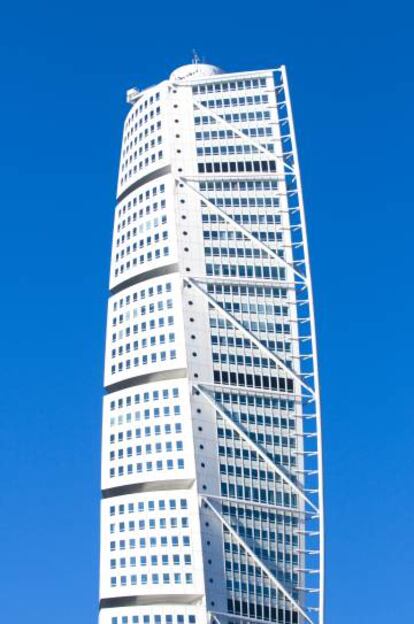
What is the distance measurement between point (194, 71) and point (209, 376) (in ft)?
150

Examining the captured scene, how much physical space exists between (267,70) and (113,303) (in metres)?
37.3

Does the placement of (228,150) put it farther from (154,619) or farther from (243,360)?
(154,619)

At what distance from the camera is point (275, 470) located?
526ft

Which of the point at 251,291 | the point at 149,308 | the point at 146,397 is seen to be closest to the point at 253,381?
the point at 251,291

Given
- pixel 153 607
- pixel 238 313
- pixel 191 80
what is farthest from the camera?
pixel 191 80

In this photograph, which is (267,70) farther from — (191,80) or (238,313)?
(238,313)

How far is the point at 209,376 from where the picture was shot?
527 ft

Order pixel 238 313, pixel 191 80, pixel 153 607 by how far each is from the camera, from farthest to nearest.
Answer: pixel 191 80 < pixel 238 313 < pixel 153 607

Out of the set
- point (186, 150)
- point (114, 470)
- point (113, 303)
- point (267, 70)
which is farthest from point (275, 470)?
point (267, 70)

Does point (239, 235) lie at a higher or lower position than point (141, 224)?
lower

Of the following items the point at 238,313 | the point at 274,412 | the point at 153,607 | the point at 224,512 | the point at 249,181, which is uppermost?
the point at 249,181

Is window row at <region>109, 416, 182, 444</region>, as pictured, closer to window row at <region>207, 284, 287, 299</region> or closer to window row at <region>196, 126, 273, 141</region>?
window row at <region>207, 284, 287, 299</region>

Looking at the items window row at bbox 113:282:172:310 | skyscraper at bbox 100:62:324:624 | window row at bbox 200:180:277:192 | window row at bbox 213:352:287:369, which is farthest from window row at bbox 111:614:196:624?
window row at bbox 200:180:277:192

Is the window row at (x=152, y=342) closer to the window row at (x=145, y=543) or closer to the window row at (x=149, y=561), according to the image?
the window row at (x=145, y=543)
